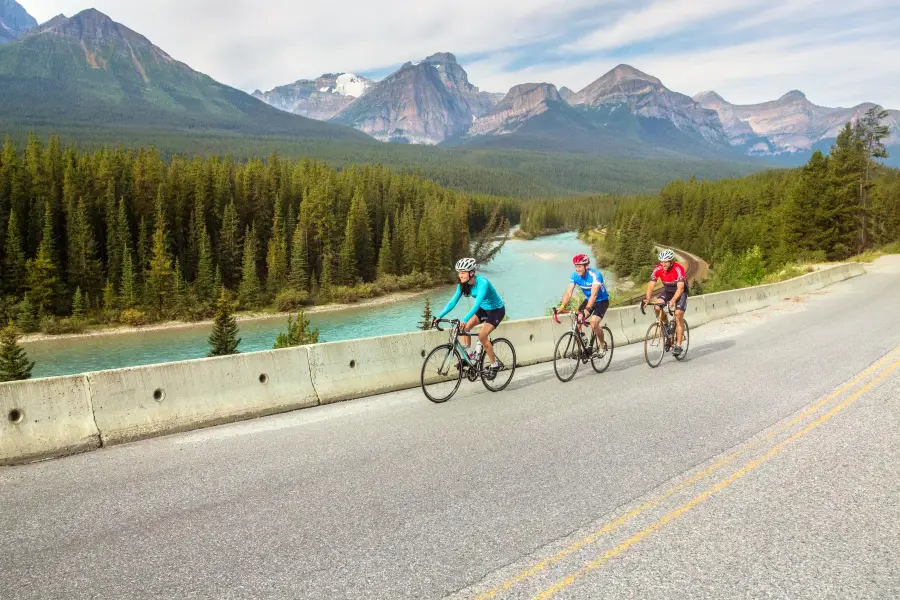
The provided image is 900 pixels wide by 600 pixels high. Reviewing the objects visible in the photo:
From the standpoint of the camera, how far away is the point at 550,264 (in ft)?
329

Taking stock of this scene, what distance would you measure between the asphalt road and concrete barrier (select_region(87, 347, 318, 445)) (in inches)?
11.9

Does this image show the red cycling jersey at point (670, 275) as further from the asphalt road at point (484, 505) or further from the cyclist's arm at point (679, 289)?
the asphalt road at point (484, 505)

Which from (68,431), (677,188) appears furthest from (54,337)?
(677,188)

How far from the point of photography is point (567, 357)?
459 inches

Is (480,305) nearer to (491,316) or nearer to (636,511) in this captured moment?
(491,316)

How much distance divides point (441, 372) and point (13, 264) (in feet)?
233

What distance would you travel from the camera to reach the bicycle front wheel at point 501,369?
10.4 metres

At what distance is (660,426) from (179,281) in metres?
68.7

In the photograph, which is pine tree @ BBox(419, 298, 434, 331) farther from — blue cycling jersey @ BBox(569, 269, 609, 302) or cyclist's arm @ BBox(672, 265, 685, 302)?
cyclist's arm @ BBox(672, 265, 685, 302)

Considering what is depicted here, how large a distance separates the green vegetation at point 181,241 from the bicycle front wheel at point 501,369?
60950mm

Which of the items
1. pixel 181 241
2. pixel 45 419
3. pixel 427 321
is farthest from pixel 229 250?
pixel 45 419

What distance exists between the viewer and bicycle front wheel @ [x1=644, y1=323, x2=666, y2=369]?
12695mm

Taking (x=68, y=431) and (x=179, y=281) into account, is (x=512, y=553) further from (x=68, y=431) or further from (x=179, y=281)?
(x=179, y=281)

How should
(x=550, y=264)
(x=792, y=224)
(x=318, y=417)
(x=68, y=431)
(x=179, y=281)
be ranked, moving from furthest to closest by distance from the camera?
(x=550, y=264), (x=179, y=281), (x=792, y=224), (x=318, y=417), (x=68, y=431)
